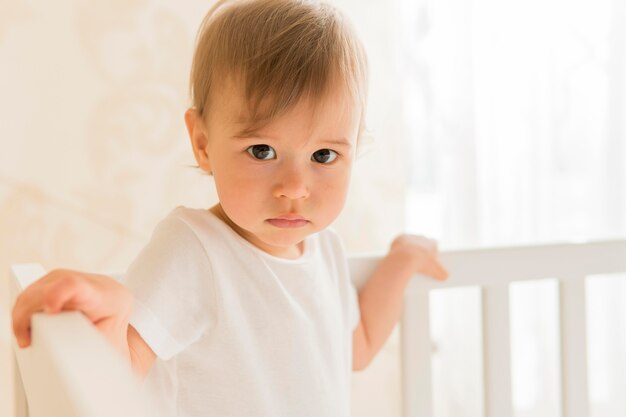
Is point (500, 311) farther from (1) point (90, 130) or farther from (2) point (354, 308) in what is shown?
(1) point (90, 130)

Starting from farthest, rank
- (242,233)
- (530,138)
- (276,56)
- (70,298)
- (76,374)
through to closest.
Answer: (530,138) → (242,233) → (276,56) → (70,298) → (76,374)

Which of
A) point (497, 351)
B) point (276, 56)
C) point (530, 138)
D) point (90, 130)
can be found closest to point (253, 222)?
point (276, 56)

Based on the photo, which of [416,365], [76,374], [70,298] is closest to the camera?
[76,374]

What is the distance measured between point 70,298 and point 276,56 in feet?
1.00

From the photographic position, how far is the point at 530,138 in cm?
170

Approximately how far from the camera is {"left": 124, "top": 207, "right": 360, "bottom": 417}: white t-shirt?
78 cm

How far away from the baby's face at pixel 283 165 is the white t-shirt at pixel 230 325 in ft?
0.14

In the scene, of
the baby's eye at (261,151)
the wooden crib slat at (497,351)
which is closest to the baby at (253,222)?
the baby's eye at (261,151)

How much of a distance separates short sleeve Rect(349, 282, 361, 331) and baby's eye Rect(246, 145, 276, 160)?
243mm

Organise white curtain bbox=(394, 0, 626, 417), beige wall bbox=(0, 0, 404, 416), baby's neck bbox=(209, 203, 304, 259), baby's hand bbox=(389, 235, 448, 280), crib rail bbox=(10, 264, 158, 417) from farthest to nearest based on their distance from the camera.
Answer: white curtain bbox=(394, 0, 626, 417)
beige wall bbox=(0, 0, 404, 416)
baby's hand bbox=(389, 235, 448, 280)
baby's neck bbox=(209, 203, 304, 259)
crib rail bbox=(10, 264, 158, 417)

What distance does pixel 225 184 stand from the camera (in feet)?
2.68

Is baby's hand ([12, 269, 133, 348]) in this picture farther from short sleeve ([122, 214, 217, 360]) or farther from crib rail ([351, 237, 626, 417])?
crib rail ([351, 237, 626, 417])

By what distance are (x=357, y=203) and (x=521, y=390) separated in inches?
20.8

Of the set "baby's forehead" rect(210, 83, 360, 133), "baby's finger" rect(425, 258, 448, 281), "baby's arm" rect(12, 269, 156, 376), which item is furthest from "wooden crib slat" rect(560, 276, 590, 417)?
"baby's arm" rect(12, 269, 156, 376)
